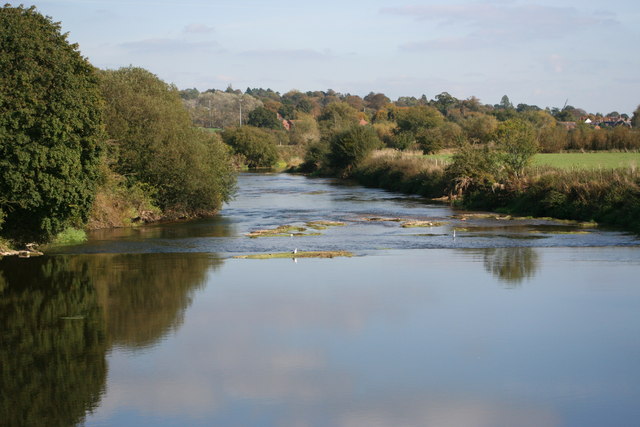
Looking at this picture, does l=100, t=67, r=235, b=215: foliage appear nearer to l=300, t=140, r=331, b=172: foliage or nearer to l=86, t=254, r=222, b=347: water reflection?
l=86, t=254, r=222, b=347: water reflection

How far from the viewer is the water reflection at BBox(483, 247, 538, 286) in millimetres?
22734

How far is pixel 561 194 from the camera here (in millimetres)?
38219

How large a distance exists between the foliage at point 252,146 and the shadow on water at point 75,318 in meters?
79.9

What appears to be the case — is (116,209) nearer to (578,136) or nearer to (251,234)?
(251,234)

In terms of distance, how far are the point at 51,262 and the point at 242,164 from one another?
79.6m

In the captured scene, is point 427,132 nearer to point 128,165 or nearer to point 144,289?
point 128,165

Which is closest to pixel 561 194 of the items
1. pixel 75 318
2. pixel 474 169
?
pixel 474 169

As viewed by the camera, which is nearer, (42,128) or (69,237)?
(42,128)

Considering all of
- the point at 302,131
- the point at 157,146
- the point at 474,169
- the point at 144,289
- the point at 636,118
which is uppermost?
the point at 636,118

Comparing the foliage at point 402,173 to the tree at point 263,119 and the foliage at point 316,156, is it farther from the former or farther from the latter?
the tree at point 263,119

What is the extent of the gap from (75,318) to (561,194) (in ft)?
87.7

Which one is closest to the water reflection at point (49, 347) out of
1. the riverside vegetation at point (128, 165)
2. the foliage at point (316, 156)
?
the riverside vegetation at point (128, 165)

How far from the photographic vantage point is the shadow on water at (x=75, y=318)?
12438 mm

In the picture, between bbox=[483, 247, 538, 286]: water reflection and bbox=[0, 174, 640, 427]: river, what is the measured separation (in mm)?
96
